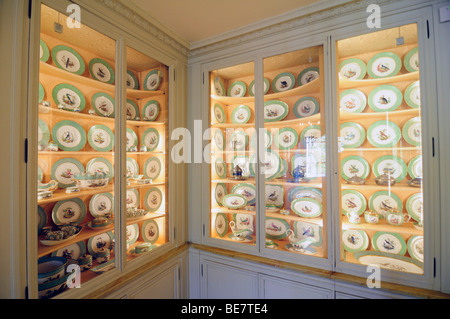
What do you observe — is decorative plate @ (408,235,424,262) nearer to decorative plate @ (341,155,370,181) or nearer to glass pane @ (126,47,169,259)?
decorative plate @ (341,155,370,181)

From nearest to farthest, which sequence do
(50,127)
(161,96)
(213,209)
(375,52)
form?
1. (50,127)
2. (375,52)
3. (161,96)
4. (213,209)

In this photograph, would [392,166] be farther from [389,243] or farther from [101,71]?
[101,71]

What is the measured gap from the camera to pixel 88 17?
48.9 inches

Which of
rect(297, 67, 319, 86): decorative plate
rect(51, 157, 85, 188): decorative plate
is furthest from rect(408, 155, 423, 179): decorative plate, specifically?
rect(51, 157, 85, 188): decorative plate

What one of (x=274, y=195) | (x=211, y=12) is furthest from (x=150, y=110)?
(x=274, y=195)

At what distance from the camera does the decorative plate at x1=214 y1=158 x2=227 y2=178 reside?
1.97 meters

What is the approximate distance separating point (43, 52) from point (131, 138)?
0.70 m

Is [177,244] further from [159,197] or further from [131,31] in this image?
[131,31]

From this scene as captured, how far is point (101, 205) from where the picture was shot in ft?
4.64

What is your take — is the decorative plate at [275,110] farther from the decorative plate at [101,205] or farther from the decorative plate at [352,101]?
the decorative plate at [101,205]

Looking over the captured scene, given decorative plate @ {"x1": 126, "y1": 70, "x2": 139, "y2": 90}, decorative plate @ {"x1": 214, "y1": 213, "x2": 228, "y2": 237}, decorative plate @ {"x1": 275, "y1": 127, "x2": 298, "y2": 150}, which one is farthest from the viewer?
decorative plate @ {"x1": 214, "y1": 213, "x2": 228, "y2": 237}

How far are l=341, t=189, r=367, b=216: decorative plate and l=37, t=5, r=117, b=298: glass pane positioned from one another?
162 centimetres
